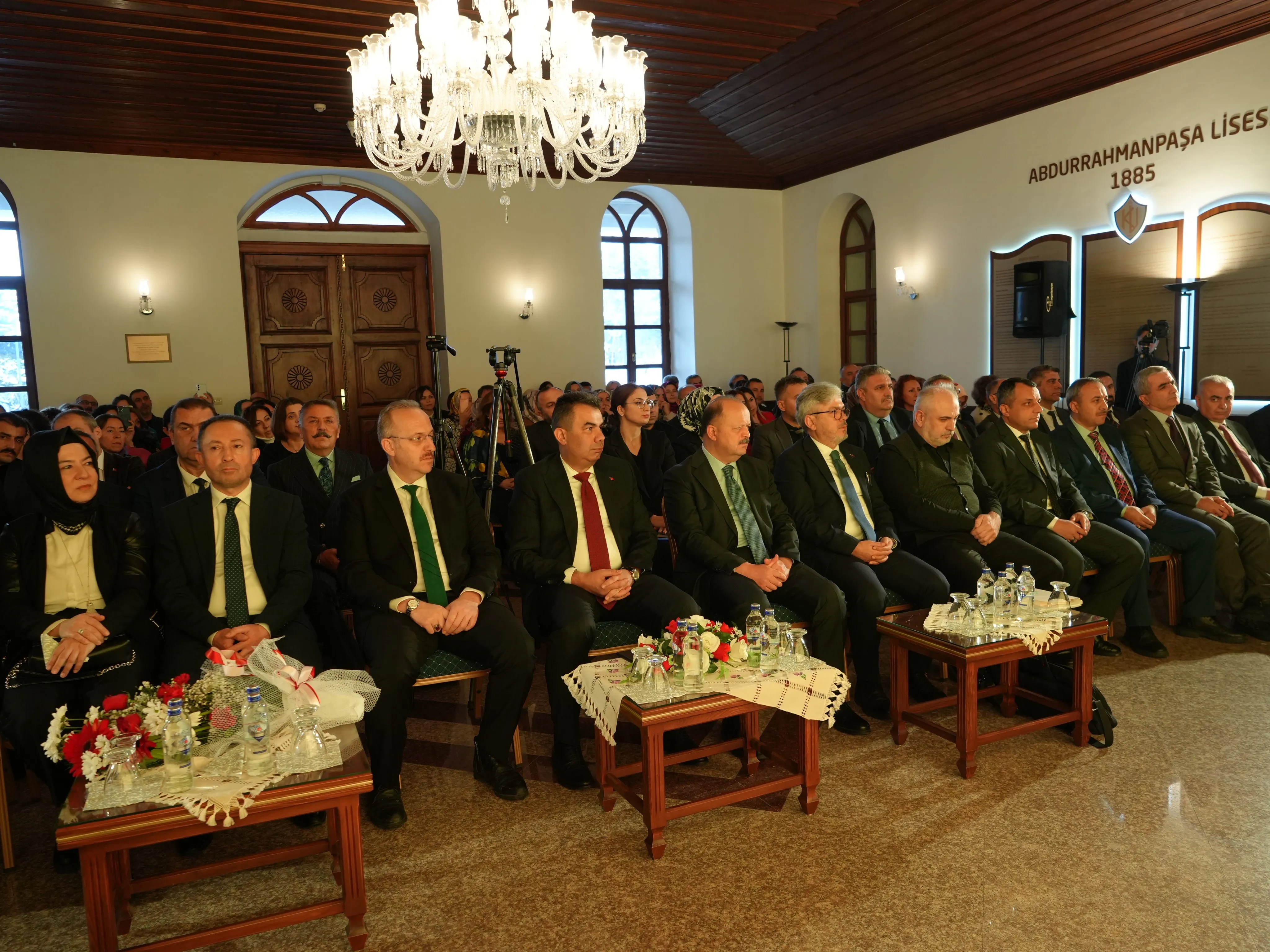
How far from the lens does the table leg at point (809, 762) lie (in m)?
2.96

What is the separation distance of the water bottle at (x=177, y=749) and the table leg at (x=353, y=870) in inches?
14.7

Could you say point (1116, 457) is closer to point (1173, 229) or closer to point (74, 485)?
point (1173, 229)

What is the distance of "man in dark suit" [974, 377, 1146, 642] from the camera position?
4.49m

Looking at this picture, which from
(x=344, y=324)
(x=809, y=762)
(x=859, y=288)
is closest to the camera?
(x=809, y=762)

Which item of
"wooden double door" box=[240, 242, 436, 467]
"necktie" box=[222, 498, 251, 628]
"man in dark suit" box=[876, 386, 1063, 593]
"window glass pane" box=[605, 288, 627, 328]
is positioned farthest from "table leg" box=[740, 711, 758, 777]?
"window glass pane" box=[605, 288, 627, 328]

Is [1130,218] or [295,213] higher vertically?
[295,213]

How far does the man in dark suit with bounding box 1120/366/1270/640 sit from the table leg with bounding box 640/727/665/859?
11.8ft

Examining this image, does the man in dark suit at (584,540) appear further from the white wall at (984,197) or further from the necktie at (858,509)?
the white wall at (984,197)

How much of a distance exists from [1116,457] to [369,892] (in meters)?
4.56

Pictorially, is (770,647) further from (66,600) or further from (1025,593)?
(66,600)

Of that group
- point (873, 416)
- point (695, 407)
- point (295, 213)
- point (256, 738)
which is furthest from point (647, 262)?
point (256, 738)

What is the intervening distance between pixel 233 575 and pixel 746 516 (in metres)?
2.01

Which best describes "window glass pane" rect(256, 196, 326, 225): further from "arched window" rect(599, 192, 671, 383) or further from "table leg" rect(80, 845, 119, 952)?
"table leg" rect(80, 845, 119, 952)

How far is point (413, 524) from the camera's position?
3469 mm
